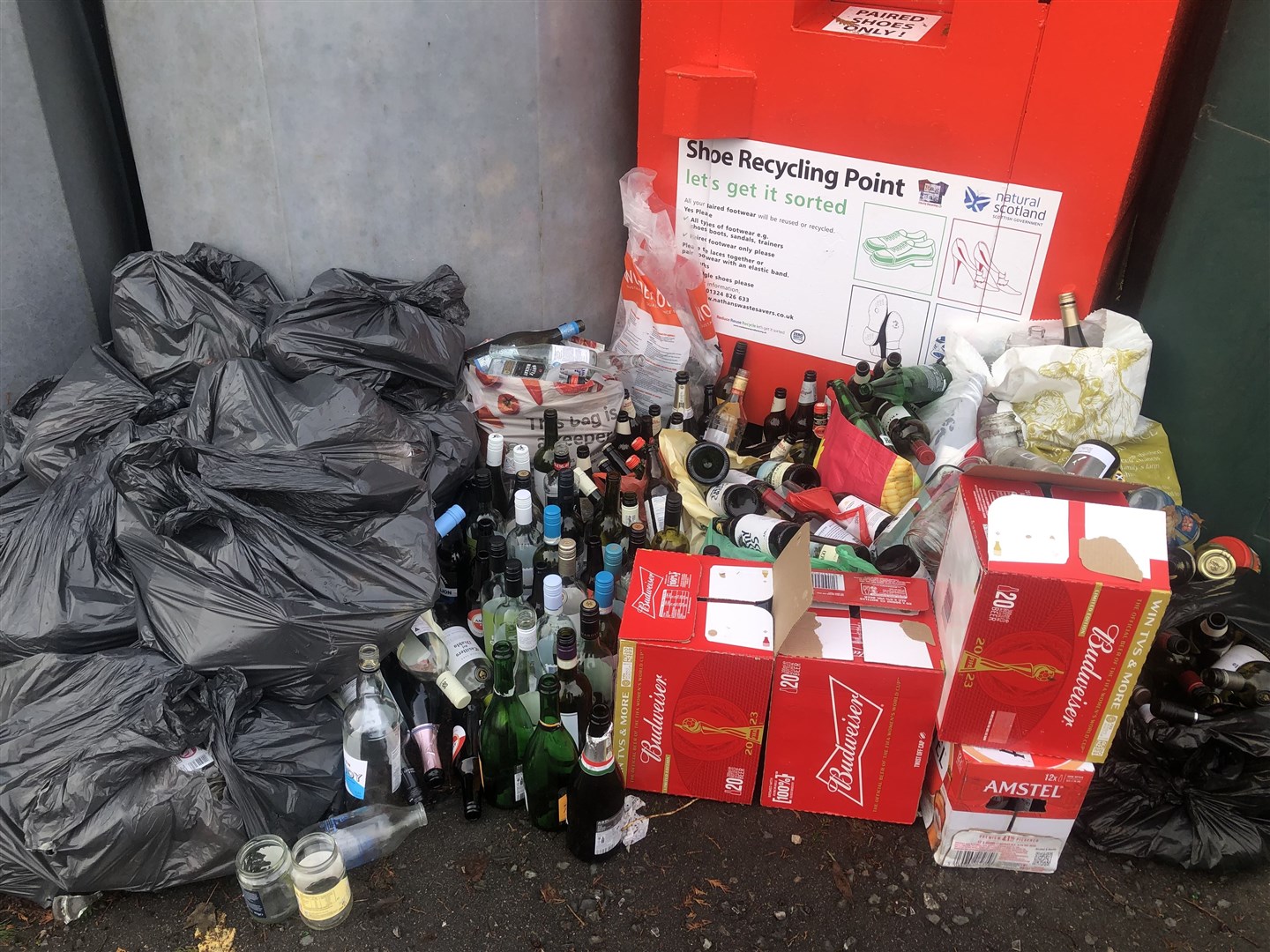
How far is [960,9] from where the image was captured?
2.77 meters

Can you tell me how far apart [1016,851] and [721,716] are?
85 cm

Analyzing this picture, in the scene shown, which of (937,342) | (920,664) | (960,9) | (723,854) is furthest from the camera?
(937,342)

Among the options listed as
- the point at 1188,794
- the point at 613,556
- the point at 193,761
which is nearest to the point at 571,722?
the point at 613,556

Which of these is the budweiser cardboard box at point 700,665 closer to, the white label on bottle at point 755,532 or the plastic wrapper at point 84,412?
the white label on bottle at point 755,532

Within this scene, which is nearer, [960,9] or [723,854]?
[723,854]

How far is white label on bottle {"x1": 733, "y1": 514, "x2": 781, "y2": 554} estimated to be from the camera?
2.76 meters

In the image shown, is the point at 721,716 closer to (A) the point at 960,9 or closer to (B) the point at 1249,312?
(B) the point at 1249,312

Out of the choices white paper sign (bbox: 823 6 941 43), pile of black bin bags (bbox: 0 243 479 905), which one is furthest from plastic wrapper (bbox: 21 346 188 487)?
white paper sign (bbox: 823 6 941 43)

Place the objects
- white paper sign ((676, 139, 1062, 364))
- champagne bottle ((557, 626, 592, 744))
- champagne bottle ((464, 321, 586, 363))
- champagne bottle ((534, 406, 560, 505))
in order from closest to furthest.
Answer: champagne bottle ((557, 626, 592, 744)) → white paper sign ((676, 139, 1062, 364)) → champagne bottle ((534, 406, 560, 505)) → champagne bottle ((464, 321, 586, 363))

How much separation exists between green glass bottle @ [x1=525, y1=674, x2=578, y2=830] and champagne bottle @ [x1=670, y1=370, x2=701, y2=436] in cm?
138

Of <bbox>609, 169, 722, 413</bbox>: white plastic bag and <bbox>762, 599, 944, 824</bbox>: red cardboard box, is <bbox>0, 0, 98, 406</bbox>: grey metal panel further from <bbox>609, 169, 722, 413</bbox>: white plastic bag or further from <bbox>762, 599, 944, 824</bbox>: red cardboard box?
<bbox>762, 599, 944, 824</bbox>: red cardboard box

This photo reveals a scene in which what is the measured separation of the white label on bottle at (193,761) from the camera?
219 centimetres

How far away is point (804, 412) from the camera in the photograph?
351cm

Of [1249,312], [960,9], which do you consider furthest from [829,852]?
[960,9]
